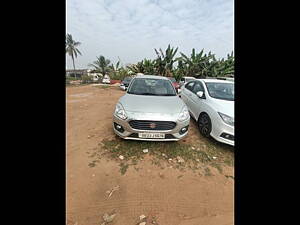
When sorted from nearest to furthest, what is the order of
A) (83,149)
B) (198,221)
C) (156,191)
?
(198,221) → (156,191) → (83,149)

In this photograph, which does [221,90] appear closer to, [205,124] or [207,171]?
[205,124]

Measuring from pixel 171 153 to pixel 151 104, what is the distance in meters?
1.07

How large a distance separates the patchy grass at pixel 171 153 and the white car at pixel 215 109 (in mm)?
320

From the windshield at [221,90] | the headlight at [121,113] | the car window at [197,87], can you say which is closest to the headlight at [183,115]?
the headlight at [121,113]

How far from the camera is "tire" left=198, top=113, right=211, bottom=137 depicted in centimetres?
350

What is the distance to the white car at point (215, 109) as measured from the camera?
3.04m

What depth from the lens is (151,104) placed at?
3.14 meters

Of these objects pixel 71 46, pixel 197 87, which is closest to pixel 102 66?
pixel 71 46
